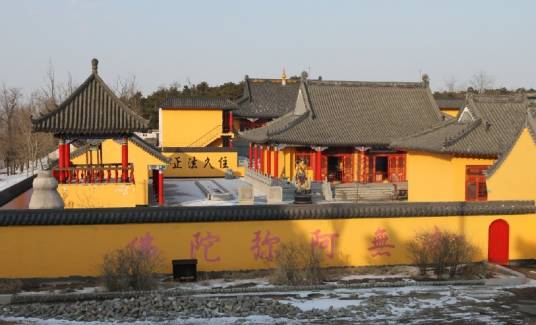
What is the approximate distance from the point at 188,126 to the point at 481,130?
3141cm

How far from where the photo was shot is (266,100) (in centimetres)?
5822

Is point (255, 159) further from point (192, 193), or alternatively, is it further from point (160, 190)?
A: point (160, 190)

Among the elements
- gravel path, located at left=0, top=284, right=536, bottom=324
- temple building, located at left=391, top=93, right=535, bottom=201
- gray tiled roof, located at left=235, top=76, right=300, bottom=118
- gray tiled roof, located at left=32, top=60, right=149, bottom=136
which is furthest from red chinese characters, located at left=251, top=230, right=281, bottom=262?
gray tiled roof, located at left=235, top=76, right=300, bottom=118

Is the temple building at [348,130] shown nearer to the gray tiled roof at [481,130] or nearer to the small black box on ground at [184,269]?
the gray tiled roof at [481,130]

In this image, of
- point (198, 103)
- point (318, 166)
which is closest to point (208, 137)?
point (198, 103)

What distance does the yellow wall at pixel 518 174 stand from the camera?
18.6 metres

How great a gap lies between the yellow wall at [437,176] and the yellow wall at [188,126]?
26.2m

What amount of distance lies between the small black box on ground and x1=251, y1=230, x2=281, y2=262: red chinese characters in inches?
64.4

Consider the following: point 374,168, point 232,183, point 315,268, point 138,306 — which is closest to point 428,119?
point 374,168

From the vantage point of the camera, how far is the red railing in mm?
25156

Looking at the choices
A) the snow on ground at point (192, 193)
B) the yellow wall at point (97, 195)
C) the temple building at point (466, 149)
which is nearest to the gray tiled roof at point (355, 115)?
the snow on ground at point (192, 193)

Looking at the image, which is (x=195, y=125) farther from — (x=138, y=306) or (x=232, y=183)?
(x=138, y=306)

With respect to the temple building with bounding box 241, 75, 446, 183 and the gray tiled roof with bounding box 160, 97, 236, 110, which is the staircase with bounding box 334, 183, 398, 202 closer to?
the temple building with bounding box 241, 75, 446, 183

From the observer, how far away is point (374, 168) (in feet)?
126
